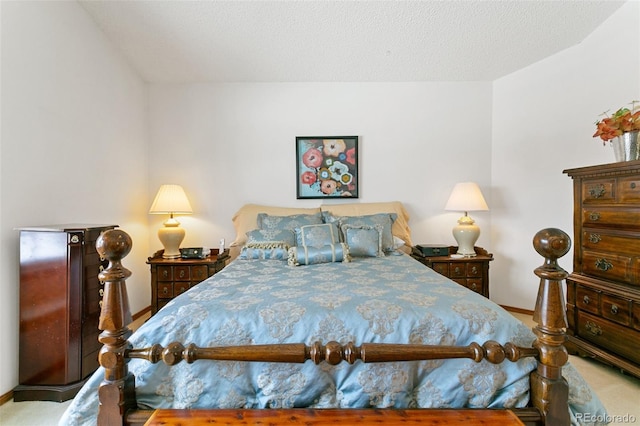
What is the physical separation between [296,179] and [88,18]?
2.27 metres

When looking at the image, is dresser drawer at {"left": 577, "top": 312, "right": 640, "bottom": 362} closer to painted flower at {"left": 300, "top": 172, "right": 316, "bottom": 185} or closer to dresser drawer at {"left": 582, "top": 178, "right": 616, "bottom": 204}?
dresser drawer at {"left": 582, "top": 178, "right": 616, "bottom": 204}

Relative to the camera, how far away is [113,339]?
1053mm

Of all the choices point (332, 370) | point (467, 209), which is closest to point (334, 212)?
point (467, 209)

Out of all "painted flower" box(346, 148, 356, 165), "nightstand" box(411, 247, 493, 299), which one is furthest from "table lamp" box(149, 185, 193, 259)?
"nightstand" box(411, 247, 493, 299)

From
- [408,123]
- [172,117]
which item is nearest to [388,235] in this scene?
[408,123]

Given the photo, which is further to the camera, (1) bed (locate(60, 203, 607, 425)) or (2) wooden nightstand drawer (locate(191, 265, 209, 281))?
(2) wooden nightstand drawer (locate(191, 265, 209, 281))

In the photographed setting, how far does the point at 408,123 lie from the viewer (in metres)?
3.40

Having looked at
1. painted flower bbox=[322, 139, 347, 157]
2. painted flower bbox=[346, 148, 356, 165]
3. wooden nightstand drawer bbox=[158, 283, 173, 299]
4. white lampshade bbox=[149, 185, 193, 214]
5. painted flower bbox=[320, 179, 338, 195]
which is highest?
painted flower bbox=[322, 139, 347, 157]

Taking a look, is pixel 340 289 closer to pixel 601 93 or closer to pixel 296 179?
pixel 296 179

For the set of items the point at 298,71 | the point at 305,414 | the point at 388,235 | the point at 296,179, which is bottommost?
the point at 305,414

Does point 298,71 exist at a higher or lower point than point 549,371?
higher

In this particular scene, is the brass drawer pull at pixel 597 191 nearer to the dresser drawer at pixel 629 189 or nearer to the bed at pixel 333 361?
the dresser drawer at pixel 629 189

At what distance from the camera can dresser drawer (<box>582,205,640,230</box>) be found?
6.15 ft

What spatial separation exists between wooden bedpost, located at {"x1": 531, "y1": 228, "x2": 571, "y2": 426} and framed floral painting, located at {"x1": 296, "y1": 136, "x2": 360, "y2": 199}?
2374 millimetres
